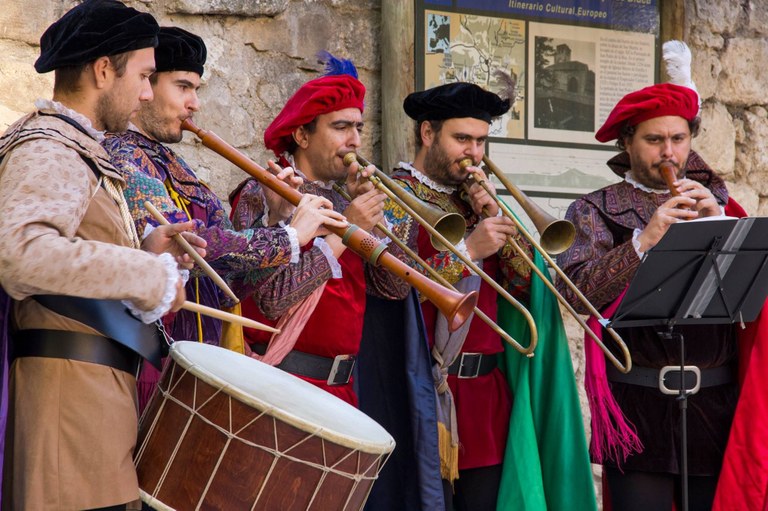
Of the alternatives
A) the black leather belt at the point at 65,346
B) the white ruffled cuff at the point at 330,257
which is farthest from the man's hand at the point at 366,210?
the black leather belt at the point at 65,346

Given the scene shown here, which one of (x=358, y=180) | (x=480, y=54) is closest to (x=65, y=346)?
(x=358, y=180)

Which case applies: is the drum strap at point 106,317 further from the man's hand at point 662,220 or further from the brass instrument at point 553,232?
the man's hand at point 662,220

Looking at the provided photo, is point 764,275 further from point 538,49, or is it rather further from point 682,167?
point 538,49

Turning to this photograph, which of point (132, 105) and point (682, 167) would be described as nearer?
point (132, 105)

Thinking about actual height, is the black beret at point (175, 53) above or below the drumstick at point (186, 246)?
above

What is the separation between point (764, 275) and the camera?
4.03 meters

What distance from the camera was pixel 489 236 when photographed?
13.4 ft

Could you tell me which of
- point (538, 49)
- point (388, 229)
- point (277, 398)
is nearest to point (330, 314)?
point (388, 229)

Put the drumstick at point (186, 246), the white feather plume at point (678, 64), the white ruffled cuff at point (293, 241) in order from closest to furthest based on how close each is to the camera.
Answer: the drumstick at point (186, 246) < the white ruffled cuff at point (293, 241) < the white feather plume at point (678, 64)

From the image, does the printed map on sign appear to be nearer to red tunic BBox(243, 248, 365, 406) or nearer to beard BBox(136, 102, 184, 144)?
red tunic BBox(243, 248, 365, 406)

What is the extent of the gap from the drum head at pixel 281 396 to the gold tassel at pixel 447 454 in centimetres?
110

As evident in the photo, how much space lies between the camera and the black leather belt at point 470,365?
423 centimetres

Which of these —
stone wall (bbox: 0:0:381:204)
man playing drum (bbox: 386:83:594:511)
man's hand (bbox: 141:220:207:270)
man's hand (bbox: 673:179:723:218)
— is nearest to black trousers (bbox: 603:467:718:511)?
man playing drum (bbox: 386:83:594:511)

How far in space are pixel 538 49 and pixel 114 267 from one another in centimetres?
331
